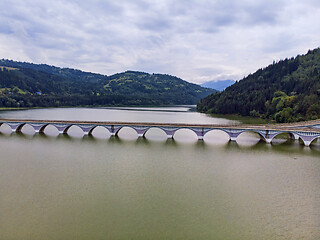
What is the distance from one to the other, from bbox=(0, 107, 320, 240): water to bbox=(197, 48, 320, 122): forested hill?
1501 inches

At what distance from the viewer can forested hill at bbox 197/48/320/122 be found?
248ft

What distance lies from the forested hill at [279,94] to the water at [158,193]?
125ft

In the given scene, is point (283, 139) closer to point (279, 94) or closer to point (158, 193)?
point (158, 193)

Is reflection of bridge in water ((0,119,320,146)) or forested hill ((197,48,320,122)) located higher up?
forested hill ((197,48,320,122))

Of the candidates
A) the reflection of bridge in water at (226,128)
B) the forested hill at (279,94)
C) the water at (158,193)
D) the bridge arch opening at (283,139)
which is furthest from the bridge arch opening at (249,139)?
the forested hill at (279,94)

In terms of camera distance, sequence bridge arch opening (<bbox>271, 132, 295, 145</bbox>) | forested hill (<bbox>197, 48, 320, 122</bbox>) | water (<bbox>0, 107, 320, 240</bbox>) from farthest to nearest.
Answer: forested hill (<bbox>197, 48, 320, 122</bbox>) < bridge arch opening (<bbox>271, 132, 295, 145</bbox>) < water (<bbox>0, 107, 320, 240</bbox>)

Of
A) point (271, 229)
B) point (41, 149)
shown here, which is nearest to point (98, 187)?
point (271, 229)

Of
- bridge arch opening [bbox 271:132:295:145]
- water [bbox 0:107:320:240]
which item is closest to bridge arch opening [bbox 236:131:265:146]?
bridge arch opening [bbox 271:132:295:145]

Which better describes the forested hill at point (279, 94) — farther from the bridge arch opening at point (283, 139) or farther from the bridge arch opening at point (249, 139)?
the bridge arch opening at point (249, 139)

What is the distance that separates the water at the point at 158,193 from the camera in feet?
57.3

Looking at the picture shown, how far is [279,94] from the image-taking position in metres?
104

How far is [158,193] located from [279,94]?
97013mm

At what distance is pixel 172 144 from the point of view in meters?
47.4

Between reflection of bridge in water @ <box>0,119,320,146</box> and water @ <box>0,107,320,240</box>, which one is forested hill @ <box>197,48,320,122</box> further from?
water @ <box>0,107,320,240</box>
